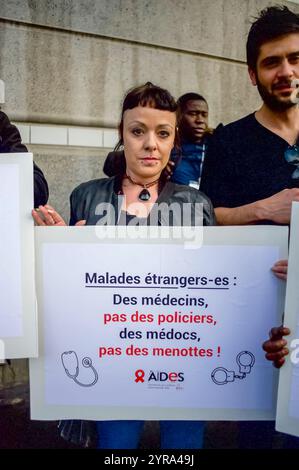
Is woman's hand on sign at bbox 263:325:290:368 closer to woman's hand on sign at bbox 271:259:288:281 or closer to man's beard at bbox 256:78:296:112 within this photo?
woman's hand on sign at bbox 271:259:288:281

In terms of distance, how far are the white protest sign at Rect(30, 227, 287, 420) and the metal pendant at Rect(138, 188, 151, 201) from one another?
16 cm

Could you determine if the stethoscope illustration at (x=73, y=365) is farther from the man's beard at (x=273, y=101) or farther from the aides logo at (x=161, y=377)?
the man's beard at (x=273, y=101)

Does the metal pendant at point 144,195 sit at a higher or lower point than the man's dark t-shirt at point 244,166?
lower

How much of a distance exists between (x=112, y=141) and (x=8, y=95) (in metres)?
0.39

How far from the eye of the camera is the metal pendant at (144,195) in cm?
206

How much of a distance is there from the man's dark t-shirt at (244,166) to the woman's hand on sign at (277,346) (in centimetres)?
46

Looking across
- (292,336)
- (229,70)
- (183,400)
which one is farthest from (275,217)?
(183,400)

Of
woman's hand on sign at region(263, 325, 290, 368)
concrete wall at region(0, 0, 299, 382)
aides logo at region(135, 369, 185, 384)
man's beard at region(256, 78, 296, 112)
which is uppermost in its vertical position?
concrete wall at region(0, 0, 299, 382)

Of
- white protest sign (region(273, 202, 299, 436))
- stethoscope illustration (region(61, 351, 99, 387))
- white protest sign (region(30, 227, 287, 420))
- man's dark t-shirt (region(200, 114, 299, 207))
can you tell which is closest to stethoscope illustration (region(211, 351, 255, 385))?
white protest sign (region(30, 227, 287, 420))

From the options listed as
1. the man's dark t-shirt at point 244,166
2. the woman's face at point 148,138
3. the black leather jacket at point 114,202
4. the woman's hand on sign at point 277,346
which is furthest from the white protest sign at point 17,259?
the woman's hand on sign at point 277,346

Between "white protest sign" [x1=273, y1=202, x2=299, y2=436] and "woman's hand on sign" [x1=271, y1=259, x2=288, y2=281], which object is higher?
"woman's hand on sign" [x1=271, y1=259, x2=288, y2=281]

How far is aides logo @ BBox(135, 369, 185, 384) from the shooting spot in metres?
2.07

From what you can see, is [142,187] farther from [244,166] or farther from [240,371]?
[240,371]

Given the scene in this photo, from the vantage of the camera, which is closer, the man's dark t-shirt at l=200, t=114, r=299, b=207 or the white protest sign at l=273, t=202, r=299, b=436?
the white protest sign at l=273, t=202, r=299, b=436
